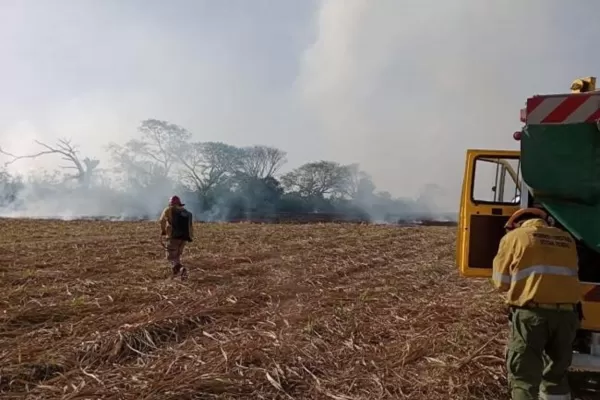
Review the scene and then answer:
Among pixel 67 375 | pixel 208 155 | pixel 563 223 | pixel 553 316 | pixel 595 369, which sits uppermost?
pixel 208 155

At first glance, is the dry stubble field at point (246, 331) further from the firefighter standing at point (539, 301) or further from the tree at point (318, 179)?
the tree at point (318, 179)

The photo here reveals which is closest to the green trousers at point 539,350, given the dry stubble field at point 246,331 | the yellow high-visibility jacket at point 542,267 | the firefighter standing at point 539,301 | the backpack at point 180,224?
the firefighter standing at point 539,301

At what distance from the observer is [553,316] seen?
12.6 ft

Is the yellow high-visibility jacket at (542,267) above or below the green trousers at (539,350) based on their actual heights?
above

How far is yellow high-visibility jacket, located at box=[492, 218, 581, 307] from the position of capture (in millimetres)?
3799

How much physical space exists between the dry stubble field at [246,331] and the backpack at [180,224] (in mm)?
799

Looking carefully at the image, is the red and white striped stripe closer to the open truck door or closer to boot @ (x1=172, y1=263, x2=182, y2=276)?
the open truck door

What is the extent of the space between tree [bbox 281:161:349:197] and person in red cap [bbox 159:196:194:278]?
4007 cm

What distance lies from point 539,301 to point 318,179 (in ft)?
161

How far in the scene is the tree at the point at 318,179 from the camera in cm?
5156

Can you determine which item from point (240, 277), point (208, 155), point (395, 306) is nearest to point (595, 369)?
point (395, 306)

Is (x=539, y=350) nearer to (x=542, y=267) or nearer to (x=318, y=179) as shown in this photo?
(x=542, y=267)

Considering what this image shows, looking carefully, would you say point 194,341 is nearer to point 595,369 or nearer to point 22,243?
point 595,369

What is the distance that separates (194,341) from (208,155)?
43.5 metres
